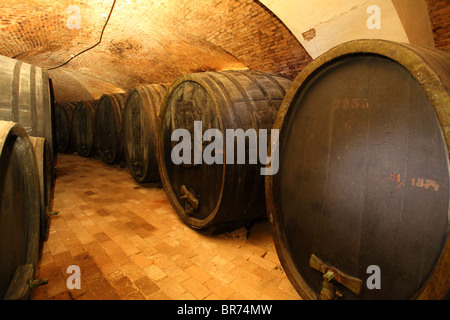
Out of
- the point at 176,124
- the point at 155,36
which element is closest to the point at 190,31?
the point at 155,36

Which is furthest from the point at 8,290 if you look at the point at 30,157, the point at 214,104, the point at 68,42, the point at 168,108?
the point at 68,42

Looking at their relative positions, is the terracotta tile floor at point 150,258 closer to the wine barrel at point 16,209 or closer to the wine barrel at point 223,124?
the wine barrel at point 223,124

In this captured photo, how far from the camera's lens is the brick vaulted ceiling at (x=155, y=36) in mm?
4520

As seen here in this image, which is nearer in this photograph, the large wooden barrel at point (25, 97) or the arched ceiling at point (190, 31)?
the large wooden barrel at point (25, 97)

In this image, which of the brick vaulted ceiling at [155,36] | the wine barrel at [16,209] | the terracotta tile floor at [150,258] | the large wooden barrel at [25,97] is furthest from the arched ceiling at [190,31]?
the wine barrel at [16,209]

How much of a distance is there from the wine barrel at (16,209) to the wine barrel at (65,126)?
6.49 meters

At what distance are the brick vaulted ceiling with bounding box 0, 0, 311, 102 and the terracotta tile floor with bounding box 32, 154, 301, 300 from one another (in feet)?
11.9

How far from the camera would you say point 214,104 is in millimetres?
1972

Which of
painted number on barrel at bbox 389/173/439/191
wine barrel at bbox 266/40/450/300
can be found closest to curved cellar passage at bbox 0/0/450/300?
wine barrel at bbox 266/40/450/300

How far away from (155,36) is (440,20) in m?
6.07

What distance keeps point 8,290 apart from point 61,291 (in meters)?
0.54

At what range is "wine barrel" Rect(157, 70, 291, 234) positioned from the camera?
1.95 m

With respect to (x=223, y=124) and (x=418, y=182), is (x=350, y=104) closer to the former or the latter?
(x=418, y=182)

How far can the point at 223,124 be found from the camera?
1.90m
